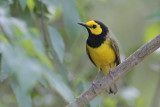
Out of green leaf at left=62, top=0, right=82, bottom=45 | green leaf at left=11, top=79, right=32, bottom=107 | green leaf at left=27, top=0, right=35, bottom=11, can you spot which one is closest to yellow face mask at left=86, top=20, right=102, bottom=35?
green leaf at left=27, top=0, right=35, bottom=11

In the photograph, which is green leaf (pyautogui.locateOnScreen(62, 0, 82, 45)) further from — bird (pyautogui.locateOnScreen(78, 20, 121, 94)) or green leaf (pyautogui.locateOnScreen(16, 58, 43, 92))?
bird (pyautogui.locateOnScreen(78, 20, 121, 94))

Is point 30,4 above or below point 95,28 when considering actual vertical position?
above

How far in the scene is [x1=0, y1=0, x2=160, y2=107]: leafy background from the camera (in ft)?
5.26

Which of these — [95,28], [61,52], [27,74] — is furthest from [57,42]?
[95,28]

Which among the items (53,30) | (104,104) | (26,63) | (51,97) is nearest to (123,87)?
(104,104)

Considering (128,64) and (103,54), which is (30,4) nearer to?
(128,64)

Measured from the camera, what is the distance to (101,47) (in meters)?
3.95

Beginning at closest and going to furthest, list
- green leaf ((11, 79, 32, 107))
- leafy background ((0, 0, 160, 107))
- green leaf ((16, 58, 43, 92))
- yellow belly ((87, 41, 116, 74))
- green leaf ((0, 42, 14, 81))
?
green leaf ((16, 58, 43, 92)) < green leaf ((0, 42, 14, 81)) < leafy background ((0, 0, 160, 107)) < green leaf ((11, 79, 32, 107)) < yellow belly ((87, 41, 116, 74))

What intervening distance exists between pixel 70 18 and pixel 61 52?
261 millimetres

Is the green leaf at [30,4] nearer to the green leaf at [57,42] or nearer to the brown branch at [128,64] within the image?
the green leaf at [57,42]

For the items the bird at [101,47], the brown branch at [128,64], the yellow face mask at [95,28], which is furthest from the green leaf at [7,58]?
the yellow face mask at [95,28]

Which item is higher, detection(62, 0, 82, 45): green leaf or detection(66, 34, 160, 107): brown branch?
detection(62, 0, 82, 45): green leaf

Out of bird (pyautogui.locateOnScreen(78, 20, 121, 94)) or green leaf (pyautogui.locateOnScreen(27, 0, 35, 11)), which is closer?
green leaf (pyautogui.locateOnScreen(27, 0, 35, 11))

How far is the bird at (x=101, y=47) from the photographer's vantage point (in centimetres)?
396
